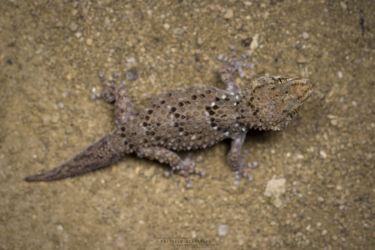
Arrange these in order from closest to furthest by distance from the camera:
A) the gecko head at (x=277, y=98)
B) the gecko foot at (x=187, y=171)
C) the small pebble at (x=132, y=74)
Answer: the gecko head at (x=277, y=98) → the gecko foot at (x=187, y=171) → the small pebble at (x=132, y=74)

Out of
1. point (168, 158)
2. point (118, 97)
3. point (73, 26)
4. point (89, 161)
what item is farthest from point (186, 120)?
point (73, 26)

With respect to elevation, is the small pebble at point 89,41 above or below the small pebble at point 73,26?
below

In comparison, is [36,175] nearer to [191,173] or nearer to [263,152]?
[191,173]

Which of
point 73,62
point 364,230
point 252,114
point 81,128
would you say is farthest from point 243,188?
point 73,62

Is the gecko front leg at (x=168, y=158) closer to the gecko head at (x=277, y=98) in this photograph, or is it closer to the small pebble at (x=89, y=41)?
the gecko head at (x=277, y=98)

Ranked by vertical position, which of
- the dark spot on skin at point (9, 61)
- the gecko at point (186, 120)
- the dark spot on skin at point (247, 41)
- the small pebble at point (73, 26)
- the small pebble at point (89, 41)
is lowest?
the gecko at point (186, 120)

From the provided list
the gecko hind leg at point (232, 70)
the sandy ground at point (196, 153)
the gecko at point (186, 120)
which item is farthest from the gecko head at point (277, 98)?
the sandy ground at point (196, 153)
